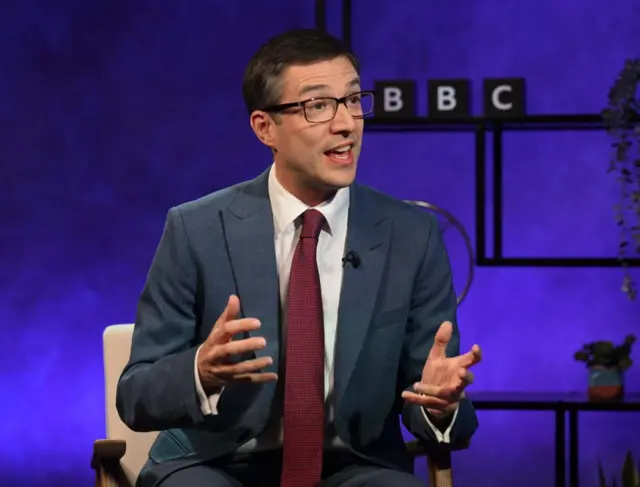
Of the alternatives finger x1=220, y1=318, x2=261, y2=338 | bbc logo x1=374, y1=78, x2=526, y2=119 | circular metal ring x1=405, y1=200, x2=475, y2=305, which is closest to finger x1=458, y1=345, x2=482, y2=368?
finger x1=220, y1=318, x2=261, y2=338

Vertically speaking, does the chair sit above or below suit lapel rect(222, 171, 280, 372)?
below

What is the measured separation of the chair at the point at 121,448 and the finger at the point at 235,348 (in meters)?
0.50

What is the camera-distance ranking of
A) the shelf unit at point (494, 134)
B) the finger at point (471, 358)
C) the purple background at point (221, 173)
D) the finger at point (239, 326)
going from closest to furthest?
the finger at point (239, 326) → the finger at point (471, 358) → the shelf unit at point (494, 134) → the purple background at point (221, 173)

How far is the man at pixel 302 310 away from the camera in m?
2.34

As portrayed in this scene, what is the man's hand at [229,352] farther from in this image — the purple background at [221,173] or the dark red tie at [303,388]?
the purple background at [221,173]

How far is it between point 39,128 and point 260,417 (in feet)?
8.63

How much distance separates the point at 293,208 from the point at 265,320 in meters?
0.24

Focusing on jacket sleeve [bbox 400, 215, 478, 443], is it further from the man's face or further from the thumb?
the thumb

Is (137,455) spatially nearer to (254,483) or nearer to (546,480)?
(254,483)

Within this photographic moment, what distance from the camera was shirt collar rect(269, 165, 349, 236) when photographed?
2471 mm

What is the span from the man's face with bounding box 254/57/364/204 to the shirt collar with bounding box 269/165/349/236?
0.11 feet

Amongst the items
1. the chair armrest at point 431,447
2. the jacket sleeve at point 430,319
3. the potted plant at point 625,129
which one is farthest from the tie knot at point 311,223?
the potted plant at point 625,129

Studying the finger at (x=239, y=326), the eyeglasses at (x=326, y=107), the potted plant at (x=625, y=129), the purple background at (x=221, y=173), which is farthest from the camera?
the purple background at (x=221, y=173)

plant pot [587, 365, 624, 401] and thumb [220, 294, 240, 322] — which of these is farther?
plant pot [587, 365, 624, 401]
